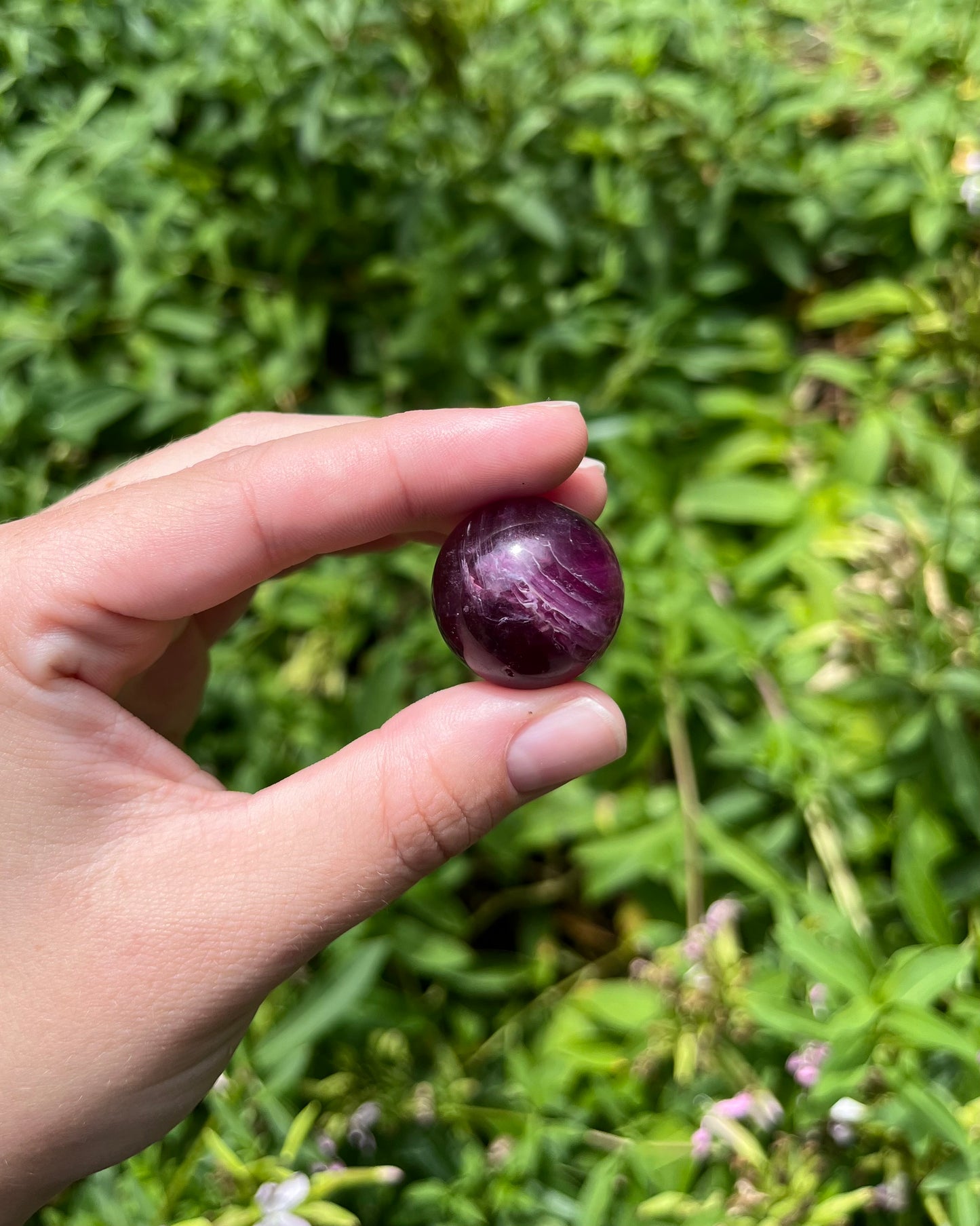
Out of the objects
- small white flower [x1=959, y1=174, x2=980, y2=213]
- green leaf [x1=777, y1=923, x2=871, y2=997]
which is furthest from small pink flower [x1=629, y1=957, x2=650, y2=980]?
small white flower [x1=959, y1=174, x2=980, y2=213]

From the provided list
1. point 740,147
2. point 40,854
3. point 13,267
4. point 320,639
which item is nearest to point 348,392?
point 320,639

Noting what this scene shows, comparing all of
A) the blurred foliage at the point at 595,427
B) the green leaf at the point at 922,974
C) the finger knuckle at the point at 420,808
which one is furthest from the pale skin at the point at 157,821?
the green leaf at the point at 922,974

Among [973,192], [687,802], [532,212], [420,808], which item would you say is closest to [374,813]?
[420,808]

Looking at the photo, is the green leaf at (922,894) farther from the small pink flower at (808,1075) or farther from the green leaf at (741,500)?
the green leaf at (741,500)

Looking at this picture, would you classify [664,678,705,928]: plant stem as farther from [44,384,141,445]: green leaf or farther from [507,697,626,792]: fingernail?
[44,384,141,445]: green leaf

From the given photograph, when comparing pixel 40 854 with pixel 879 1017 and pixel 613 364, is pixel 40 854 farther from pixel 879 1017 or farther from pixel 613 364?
pixel 613 364

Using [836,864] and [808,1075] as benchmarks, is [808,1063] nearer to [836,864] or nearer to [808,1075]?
[808,1075]

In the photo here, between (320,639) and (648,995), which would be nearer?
(648,995)
